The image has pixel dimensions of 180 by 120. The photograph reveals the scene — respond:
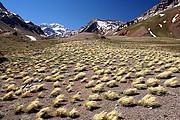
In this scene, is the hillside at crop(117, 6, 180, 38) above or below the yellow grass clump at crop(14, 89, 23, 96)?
above

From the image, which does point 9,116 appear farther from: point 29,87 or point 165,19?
point 165,19

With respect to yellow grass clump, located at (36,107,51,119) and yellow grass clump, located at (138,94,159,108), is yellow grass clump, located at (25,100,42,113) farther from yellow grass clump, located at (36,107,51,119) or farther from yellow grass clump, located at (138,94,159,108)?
yellow grass clump, located at (138,94,159,108)

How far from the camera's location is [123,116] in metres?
10.8

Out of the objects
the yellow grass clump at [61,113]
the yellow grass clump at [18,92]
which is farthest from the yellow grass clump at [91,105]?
the yellow grass clump at [18,92]

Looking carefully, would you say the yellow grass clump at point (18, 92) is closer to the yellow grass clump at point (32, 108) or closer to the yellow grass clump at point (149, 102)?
the yellow grass clump at point (32, 108)

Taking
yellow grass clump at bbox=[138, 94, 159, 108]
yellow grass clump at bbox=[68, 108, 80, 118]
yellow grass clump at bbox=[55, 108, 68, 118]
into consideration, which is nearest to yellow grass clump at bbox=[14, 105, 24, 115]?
yellow grass clump at bbox=[55, 108, 68, 118]

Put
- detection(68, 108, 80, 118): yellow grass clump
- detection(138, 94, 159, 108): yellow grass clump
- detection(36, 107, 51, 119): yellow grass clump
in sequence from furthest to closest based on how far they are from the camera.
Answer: detection(36, 107, 51, 119): yellow grass clump
detection(68, 108, 80, 118): yellow grass clump
detection(138, 94, 159, 108): yellow grass clump

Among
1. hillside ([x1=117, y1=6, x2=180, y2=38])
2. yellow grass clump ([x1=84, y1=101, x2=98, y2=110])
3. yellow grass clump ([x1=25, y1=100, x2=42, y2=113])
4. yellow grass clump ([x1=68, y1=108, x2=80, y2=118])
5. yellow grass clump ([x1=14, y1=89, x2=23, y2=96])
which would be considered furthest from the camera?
hillside ([x1=117, y1=6, x2=180, y2=38])

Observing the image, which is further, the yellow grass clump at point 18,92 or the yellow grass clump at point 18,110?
the yellow grass clump at point 18,92

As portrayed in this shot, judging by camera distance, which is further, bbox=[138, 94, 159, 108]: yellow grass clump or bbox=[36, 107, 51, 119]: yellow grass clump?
bbox=[36, 107, 51, 119]: yellow grass clump

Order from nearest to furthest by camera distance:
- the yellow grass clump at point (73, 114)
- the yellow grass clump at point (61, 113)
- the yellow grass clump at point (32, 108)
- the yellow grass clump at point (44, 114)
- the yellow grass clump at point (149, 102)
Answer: the yellow grass clump at point (149, 102), the yellow grass clump at point (73, 114), the yellow grass clump at point (61, 113), the yellow grass clump at point (44, 114), the yellow grass clump at point (32, 108)

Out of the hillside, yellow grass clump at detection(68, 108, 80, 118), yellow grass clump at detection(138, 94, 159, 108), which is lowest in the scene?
yellow grass clump at detection(68, 108, 80, 118)

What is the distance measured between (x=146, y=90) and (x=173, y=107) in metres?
3.48

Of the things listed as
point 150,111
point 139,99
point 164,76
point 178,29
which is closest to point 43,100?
point 139,99
